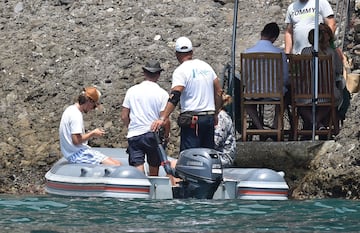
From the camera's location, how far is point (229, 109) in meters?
15.5

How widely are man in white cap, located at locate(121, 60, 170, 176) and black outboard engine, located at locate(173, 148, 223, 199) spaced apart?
0.60 metres

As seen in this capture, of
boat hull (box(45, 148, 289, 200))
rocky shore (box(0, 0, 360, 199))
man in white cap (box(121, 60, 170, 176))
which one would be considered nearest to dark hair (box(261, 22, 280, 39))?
rocky shore (box(0, 0, 360, 199))

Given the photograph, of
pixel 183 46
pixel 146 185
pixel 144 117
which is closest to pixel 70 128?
pixel 144 117

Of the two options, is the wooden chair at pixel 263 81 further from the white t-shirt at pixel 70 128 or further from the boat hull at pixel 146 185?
the white t-shirt at pixel 70 128

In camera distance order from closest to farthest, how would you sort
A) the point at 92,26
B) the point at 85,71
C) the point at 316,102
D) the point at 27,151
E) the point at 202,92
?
the point at 202,92 < the point at 316,102 < the point at 27,151 < the point at 85,71 < the point at 92,26

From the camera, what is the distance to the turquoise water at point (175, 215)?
35.3 feet

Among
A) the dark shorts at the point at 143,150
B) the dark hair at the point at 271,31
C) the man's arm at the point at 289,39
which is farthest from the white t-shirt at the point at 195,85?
the man's arm at the point at 289,39

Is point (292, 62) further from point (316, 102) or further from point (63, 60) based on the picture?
point (63, 60)

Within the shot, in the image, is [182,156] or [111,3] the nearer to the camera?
[182,156]

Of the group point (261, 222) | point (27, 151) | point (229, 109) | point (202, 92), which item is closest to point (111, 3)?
point (27, 151)

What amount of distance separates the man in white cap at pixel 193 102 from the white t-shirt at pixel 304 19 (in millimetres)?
2459

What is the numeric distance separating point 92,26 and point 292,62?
6006 millimetres

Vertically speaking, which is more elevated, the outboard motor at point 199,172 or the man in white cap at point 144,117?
the man in white cap at point 144,117

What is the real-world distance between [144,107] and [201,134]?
0.69m
